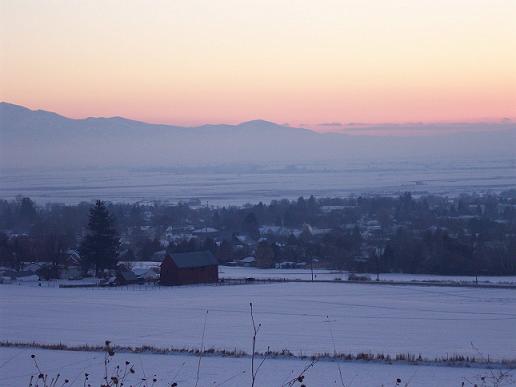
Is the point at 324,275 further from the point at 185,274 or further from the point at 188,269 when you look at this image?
the point at 185,274

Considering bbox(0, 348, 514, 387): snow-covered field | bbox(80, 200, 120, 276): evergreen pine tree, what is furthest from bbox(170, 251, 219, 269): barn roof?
bbox(0, 348, 514, 387): snow-covered field

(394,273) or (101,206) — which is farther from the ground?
(101,206)

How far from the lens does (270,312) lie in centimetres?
2209

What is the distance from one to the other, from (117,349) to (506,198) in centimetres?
8257

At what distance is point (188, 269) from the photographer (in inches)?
1351

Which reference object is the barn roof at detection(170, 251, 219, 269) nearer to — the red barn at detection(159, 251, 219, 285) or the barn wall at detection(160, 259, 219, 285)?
the red barn at detection(159, 251, 219, 285)

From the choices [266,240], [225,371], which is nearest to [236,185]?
[266,240]

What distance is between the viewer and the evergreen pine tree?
37969 mm

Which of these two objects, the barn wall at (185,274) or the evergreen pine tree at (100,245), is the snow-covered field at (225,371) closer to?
the barn wall at (185,274)

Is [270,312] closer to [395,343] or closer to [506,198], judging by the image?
[395,343]

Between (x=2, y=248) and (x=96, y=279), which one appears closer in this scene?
(x=96, y=279)

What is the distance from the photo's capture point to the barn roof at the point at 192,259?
34094mm

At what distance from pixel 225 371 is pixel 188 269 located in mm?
22173

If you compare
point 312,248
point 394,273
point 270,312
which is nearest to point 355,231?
Answer: point 312,248
